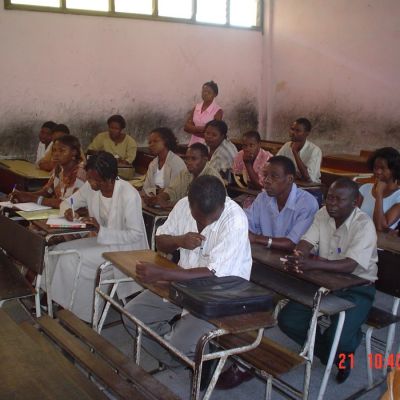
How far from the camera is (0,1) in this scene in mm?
6637

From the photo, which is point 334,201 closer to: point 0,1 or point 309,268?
point 309,268

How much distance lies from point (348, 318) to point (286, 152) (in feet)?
9.56

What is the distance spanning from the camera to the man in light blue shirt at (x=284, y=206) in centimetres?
302

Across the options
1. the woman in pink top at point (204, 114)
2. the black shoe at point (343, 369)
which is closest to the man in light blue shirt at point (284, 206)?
the black shoe at point (343, 369)

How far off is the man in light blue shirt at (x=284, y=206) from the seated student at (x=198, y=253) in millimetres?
591

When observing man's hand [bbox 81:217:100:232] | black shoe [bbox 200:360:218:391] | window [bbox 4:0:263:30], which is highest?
window [bbox 4:0:263:30]

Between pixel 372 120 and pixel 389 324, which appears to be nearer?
pixel 389 324

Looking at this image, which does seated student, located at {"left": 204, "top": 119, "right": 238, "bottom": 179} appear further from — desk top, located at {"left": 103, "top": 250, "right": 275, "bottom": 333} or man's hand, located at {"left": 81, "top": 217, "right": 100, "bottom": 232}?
desk top, located at {"left": 103, "top": 250, "right": 275, "bottom": 333}

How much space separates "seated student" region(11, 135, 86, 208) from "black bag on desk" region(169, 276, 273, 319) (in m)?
2.05

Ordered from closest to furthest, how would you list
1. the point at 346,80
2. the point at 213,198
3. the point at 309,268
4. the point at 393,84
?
the point at 213,198 → the point at 309,268 → the point at 393,84 → the point at 346,80

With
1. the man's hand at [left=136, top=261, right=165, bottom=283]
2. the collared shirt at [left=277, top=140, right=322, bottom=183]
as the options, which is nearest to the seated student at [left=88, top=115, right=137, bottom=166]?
the collared shirt at [left=277, top=140, right=322, bottom=183]

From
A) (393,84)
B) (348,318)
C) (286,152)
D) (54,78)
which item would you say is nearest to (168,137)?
(286,152)

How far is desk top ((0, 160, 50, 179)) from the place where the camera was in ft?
16.5

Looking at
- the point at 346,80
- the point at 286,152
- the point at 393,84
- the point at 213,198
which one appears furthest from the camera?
the point at 346,80
